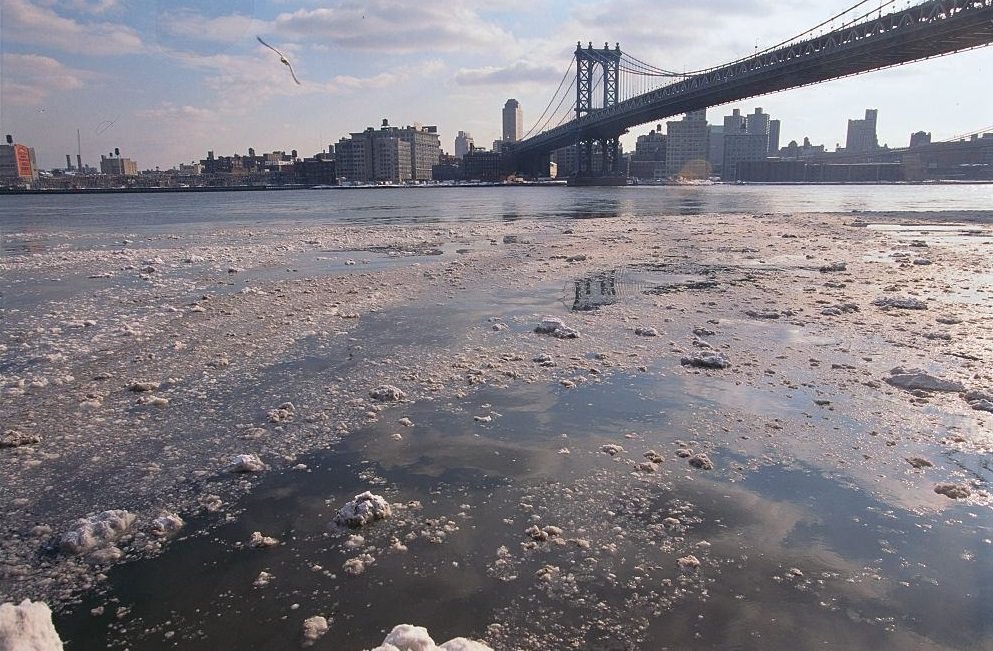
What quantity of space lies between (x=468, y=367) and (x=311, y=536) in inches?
138

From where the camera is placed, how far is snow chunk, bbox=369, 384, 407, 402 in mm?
6078

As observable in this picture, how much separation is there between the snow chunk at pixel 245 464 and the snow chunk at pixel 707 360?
4.50m

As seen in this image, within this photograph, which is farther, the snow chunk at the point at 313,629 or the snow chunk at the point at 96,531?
the snow chunk at the point at 96,531

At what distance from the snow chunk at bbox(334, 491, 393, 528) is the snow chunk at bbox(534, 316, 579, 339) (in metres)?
4.72

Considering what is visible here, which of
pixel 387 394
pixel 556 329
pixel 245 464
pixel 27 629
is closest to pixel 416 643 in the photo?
pixel 27 629

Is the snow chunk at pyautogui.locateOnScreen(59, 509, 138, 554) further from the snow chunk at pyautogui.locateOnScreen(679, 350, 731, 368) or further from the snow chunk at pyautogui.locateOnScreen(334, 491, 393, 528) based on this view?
the snow chunk at pyautogui.locateOnScreen(679, 350, 731, 368)

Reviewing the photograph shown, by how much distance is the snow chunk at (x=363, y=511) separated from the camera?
384cm

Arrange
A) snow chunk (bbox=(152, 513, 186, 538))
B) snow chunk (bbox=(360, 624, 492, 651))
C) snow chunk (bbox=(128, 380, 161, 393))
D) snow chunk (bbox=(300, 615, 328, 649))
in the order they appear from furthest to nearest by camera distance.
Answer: snow chunk (bbox=(128, 380, 161, 393)) → snow chunk (bbox=(152, 513, 186, 538)) → snow chunk (bbox=(300, 615, 328, 649)) → snow chunk (bbox=(360, 624, 492, 651))

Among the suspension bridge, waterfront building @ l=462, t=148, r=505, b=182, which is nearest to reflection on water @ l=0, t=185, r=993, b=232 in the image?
the suspension bridge

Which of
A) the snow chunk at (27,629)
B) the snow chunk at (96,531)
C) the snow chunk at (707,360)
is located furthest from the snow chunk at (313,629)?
the snow chunk at (707,360)

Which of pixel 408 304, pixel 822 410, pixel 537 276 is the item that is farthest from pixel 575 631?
pixel 537 276

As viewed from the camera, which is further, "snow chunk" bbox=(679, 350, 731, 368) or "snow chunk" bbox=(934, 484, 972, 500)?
"snow chunk" bbox=(679, 350, 731, 368)

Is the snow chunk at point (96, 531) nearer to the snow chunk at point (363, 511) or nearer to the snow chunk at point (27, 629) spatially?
the snow chunk at point (27, 629)

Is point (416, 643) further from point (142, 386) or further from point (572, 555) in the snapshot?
point (142, 386)
